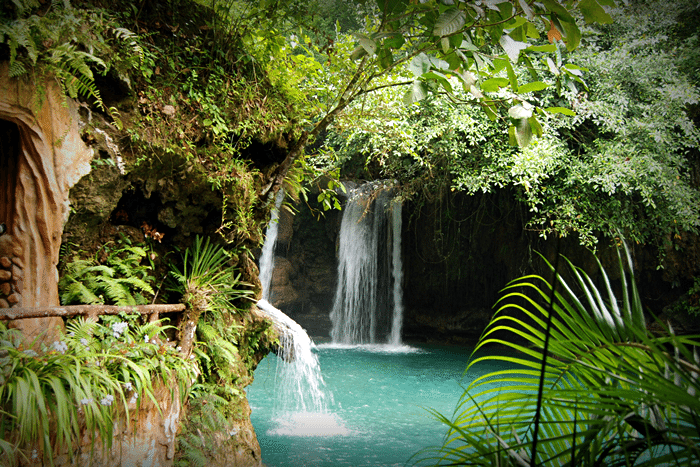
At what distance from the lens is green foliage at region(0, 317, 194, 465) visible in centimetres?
198

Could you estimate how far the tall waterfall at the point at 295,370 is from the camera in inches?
188

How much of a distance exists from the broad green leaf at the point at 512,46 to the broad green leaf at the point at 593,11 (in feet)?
0.79

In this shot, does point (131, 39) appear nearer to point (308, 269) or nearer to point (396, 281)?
point (396, 281)

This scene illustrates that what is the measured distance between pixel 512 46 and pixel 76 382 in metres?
2.69

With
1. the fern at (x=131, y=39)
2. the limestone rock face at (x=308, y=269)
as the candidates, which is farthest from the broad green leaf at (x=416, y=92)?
the limestone rock face at (x=308, y=269)

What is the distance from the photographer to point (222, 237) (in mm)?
3871

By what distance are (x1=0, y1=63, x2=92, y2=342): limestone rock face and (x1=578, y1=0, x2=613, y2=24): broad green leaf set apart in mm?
2888

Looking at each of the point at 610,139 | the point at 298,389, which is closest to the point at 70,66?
the point at 298,389

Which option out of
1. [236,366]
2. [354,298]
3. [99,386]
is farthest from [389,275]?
[99,386]

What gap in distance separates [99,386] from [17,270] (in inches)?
37.4

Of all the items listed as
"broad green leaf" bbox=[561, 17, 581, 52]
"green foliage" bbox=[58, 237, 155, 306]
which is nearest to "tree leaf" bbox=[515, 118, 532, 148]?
"broad green leaf" bbox=[561, 17, 581, 52]

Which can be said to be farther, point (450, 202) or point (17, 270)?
point (450, 202)

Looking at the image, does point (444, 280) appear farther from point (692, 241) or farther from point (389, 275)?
point (692, 241)

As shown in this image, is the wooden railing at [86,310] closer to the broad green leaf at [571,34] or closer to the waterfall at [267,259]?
the broad green leaf at [571,34]
